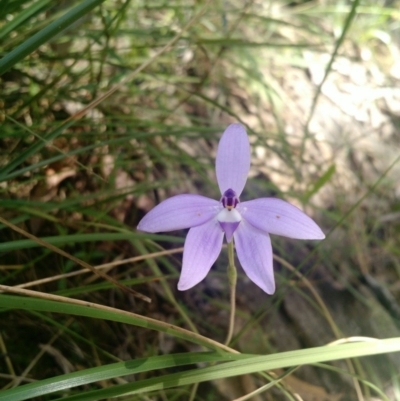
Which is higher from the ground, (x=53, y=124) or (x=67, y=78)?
(x=67, y=78)

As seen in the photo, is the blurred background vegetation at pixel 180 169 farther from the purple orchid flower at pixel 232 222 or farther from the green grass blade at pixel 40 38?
the purple orchid flower at pixel 232 222

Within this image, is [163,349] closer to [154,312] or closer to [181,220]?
[154,312]

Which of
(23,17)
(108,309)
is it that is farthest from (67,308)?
(23,17)

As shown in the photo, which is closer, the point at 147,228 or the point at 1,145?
the point at 147,228

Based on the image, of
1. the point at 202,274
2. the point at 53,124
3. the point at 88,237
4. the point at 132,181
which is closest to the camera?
the point at 202,274

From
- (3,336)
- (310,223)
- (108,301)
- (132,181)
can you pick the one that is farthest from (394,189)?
(3,336)

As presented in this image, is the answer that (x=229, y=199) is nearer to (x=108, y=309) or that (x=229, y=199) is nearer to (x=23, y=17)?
(x=108, y=309)

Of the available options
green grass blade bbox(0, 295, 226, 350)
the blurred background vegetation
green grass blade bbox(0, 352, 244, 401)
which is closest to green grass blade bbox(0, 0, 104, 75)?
the blurred background vegetation
